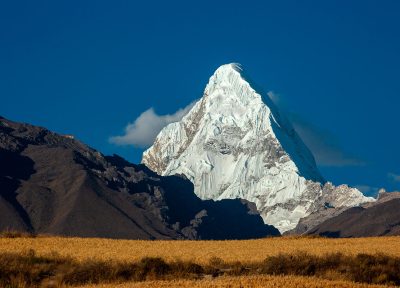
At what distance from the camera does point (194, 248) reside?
49875 mm

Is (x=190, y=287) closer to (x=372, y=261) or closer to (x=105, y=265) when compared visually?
(x=105, y=265)

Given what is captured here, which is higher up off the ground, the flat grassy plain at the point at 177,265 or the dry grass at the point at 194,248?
the dry grass at the point at 194,248

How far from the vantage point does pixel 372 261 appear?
133 ft

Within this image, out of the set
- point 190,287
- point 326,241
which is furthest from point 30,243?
point 190,287

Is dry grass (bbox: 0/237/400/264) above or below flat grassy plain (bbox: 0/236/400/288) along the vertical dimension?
above

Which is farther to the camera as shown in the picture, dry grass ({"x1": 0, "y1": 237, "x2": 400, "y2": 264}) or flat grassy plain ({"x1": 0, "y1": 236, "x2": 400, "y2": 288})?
dry grass ({"x1": 0, "y1": 237, "x2": 400, "y2": 264})

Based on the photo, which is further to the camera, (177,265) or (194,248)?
(194,248)

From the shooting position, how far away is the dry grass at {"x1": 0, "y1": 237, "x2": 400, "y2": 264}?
42344 mm

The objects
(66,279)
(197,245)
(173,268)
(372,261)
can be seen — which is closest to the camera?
(66,279)

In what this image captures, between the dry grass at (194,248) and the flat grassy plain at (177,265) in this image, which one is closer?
the flat grassy plain at (177,265)

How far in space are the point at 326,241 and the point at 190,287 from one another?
32981 millimetres

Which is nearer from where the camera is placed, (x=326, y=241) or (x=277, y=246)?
(x=277, y=246)

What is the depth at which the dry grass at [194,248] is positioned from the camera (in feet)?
139

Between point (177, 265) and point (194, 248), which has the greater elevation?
point (194, 248)
